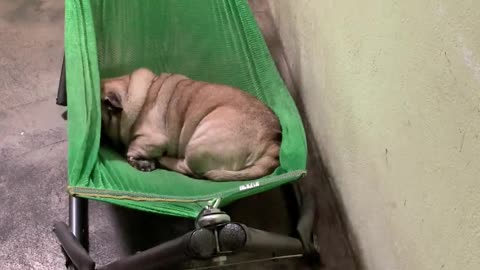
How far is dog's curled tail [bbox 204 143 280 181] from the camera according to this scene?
64.6 inches

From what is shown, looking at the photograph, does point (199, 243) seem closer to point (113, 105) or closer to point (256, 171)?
point (256, 171)

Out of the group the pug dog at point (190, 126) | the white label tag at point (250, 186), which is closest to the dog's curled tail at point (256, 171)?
the pug dog at point (190, 126)

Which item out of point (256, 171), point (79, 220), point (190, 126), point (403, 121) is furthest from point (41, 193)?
point (403, 121)

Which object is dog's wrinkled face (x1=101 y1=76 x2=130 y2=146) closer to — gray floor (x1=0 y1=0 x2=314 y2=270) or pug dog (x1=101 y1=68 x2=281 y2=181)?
pug dog (x1=101 y1=68 x2=281 y2=181)

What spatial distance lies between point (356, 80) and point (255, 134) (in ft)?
1.12

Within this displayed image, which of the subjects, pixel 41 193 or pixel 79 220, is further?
pixel 41 193

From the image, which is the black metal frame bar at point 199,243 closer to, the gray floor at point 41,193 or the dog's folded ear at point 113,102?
the gray floor at point 41,193

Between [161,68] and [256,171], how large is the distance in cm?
60

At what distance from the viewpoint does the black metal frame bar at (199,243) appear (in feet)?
4.39

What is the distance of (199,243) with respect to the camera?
1328mm

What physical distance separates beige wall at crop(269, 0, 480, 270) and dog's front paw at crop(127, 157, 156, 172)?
0.57 meters

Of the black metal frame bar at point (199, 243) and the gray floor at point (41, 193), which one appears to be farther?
the gray floor at point (41, 193)

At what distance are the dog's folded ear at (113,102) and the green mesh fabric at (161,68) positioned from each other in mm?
57

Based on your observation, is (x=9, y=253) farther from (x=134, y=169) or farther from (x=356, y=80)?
(x=356, y=80)
